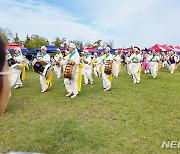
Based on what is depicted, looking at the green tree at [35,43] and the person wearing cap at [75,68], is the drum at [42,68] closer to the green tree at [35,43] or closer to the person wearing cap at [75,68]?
the person wearing cap at [75,68]

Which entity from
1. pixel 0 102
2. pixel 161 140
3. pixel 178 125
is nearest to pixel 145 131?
pixel 161 140

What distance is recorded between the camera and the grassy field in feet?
14.4

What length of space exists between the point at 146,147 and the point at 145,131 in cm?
78

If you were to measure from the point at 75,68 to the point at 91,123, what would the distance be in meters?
3.28

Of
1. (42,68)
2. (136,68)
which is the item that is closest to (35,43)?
(136,68)

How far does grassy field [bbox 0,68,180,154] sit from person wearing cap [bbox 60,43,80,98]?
32 centimetres

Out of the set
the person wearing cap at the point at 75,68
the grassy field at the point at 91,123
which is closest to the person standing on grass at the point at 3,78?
the grassy field at the point at 91,123

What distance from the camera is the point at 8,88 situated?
1062 millimetres

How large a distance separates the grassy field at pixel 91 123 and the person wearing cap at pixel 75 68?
0.32m

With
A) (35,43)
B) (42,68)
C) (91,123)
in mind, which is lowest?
(91,123)

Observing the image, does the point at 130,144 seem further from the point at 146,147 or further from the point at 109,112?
the point at 109,112

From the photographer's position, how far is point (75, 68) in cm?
860

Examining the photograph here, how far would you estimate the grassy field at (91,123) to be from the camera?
4391 millimetres

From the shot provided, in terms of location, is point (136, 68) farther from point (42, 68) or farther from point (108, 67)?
point (42, 68)
